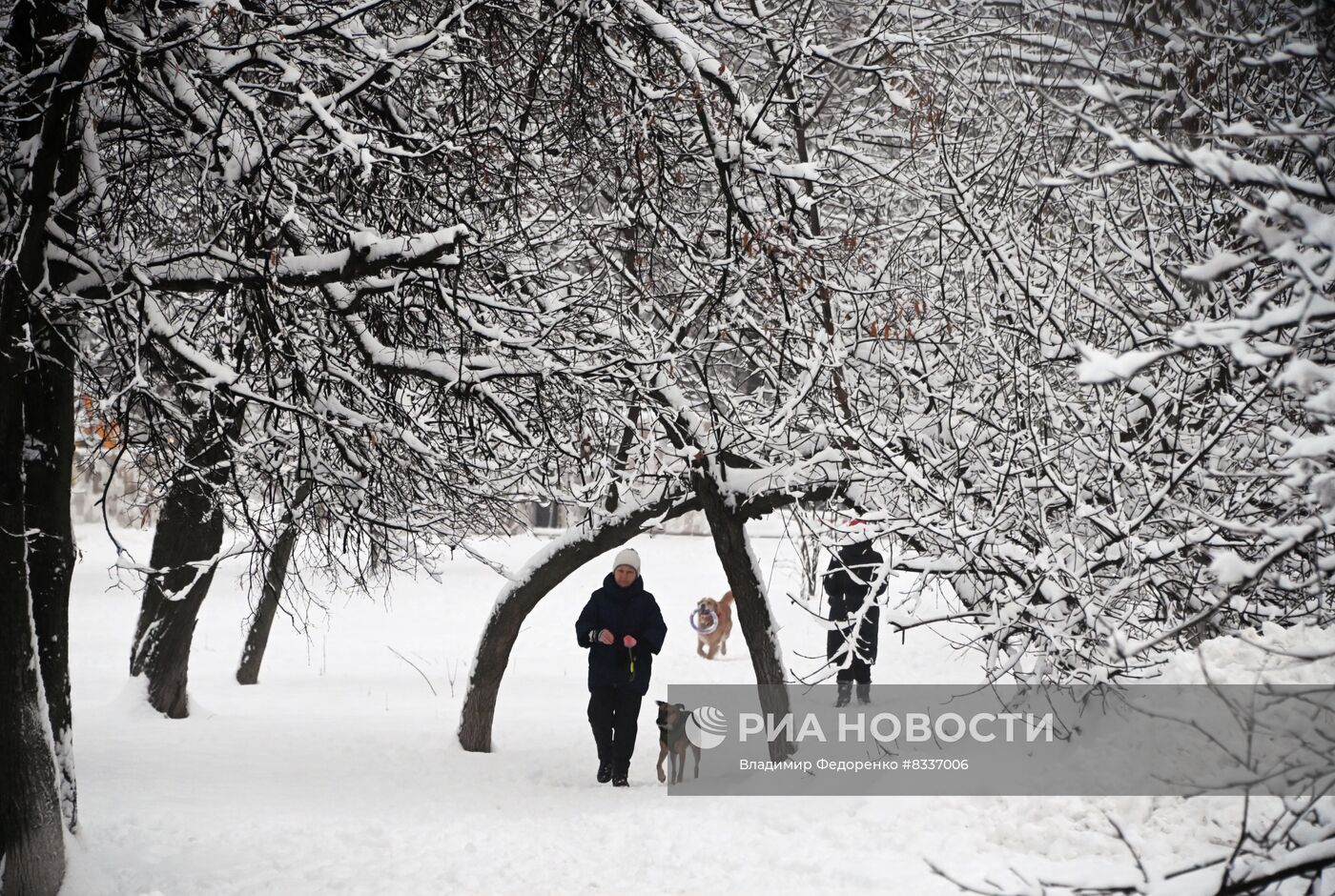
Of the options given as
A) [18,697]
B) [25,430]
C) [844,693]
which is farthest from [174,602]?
[844,693]

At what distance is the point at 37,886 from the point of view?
16.9 feet

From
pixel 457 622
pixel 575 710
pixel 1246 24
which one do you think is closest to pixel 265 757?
pixel 575 710

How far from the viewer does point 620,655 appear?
8.91 m

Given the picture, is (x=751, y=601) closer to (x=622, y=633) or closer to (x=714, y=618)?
(x=622, y=633)

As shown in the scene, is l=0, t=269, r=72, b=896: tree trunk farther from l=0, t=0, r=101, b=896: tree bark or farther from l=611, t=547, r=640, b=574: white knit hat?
l=611, t=547, r=640, b=574: white knit hat

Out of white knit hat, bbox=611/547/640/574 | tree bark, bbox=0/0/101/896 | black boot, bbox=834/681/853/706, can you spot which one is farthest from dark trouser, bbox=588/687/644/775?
tree bark, bbox=0/0/101/896

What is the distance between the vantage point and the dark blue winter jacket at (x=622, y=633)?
886cm

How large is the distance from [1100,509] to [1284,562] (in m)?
0.82

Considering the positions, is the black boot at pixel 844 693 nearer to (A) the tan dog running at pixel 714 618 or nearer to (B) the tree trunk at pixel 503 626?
(B) the tree trunk at pixel 503 626

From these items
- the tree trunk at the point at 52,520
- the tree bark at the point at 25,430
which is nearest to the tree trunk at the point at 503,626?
the tree trunk at the point at 52,520

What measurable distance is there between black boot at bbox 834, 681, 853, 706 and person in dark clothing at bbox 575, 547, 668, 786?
257 centimetres

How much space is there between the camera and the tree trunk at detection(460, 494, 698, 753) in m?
9.91

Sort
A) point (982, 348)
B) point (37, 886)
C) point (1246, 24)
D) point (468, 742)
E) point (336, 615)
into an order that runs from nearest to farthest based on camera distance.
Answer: point (1246, 24), point (37, 886), point (982, 348), point (468, 742), point (336, 615)

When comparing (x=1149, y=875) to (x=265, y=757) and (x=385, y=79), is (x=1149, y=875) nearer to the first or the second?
(x=385, y=79)
